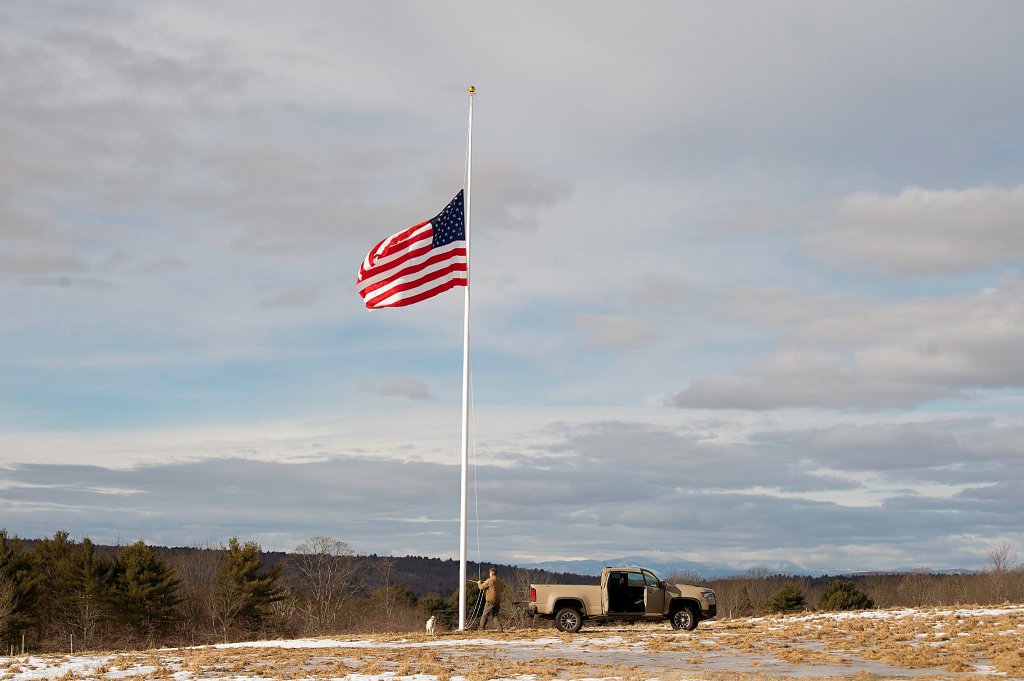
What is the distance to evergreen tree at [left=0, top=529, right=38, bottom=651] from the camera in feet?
253

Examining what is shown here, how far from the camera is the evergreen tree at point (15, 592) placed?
253 ft

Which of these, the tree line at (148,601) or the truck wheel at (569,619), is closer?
the truck wheel at (569,619)

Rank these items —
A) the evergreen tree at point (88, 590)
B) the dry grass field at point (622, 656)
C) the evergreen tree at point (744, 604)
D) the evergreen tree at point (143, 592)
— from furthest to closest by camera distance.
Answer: the evergreen tree at point (744, 604) < the evergreen tree at point (143, 592) < the evergreen tree at point (88, 590) < the dry grass field at point (622, 656)

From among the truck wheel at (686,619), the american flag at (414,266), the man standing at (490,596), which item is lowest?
the truck wheel at (686,619)

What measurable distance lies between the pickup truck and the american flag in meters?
8.79

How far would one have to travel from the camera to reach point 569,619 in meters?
28.5

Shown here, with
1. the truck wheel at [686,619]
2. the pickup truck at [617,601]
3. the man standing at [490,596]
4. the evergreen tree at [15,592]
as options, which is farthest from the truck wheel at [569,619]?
the evergreen tree at [15,592]

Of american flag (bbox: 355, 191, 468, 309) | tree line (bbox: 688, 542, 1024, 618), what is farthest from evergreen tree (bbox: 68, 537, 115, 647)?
american flag (bbox: 355, 191, 468, 309)

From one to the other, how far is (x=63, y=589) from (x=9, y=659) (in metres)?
69.4

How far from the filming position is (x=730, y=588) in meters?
127

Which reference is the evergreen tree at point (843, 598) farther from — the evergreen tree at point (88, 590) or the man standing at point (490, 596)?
the man standing at point (490, 596)

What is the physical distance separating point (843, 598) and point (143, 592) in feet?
178

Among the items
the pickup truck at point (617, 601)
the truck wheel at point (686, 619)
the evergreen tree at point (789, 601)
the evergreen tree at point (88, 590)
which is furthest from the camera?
the evergreen tree at point (789, 601)

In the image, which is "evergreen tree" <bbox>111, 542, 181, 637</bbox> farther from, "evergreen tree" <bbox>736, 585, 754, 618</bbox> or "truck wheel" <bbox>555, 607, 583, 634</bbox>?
"truck wheel" <bbox>555, 607, 583, 634</bbox>
